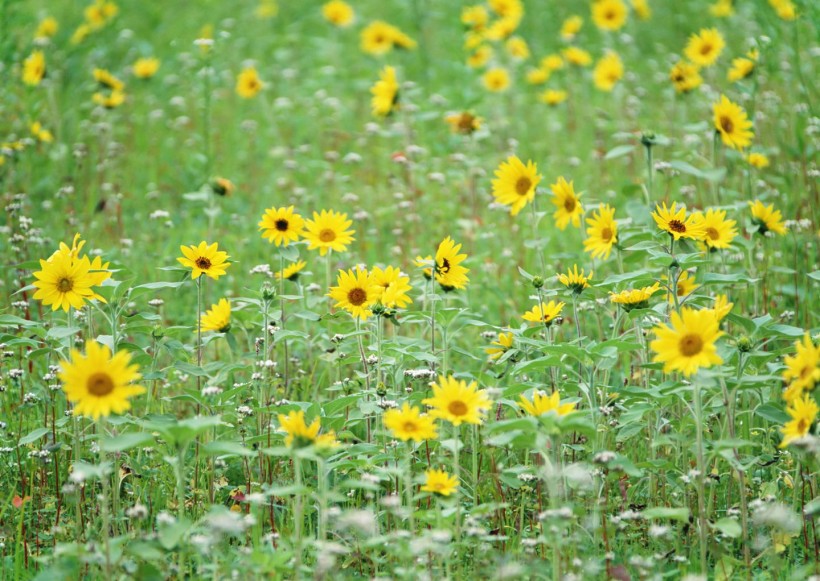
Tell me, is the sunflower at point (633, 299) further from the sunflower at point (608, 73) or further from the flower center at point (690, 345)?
the sunflower at point (608, 73)

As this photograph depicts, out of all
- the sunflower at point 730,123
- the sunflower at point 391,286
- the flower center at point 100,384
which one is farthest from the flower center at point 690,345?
the sunflower at point 730,123

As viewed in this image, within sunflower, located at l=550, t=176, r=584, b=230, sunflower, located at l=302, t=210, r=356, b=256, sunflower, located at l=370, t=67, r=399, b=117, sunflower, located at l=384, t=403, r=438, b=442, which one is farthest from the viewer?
sunflower, located at l=370, t=67, r=399, b=117

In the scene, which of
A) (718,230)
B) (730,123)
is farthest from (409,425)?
(730,123)

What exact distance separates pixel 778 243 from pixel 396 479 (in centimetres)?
242

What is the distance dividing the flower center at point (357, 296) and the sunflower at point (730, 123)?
1558 millimetres

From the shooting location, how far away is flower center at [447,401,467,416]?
2475 mm

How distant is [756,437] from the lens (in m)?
3.27

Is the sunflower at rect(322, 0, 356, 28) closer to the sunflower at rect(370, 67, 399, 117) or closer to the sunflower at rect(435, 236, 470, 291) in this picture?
the sunflower at rect(370, 67, 399, 117)

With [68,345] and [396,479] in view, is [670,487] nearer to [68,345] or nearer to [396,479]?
[396,479]

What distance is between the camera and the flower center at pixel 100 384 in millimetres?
2258

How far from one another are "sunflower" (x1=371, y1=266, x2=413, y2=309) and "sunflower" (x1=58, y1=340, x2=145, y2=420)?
0.88 metres

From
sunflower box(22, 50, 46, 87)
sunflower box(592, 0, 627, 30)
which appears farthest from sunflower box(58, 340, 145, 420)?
sunflower box(592, 0, 627, 30)

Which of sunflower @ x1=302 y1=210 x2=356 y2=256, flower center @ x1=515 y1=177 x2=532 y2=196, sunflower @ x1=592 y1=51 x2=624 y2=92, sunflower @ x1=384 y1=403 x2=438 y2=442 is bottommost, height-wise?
sunflower @ x1=384 y1=403 x2=438 y2=442

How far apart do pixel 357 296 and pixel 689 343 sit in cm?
106
